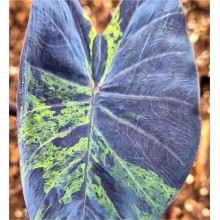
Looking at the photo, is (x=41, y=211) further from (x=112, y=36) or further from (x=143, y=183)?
(x=112, y=36)

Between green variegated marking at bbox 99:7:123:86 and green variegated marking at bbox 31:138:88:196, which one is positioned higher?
green variegated marking at bbox 99:7:123:86

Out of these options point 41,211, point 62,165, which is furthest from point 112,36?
point 41,211

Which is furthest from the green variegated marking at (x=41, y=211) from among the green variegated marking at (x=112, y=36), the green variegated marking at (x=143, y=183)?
the green variegated marking at (x=112, y=36)

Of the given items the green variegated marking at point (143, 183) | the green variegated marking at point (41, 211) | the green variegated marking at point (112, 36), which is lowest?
the green variegated marking at point (41, 211)

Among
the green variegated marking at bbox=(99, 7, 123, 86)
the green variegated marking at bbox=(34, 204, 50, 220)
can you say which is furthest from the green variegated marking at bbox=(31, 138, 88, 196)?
the green variegated marking at bbox=(99, 7, 123, 86)

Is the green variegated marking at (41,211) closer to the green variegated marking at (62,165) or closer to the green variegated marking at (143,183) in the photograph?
the green variegated marking at (62,165)

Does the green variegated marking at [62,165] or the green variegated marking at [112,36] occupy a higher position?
the green variegated marking at [112,36]

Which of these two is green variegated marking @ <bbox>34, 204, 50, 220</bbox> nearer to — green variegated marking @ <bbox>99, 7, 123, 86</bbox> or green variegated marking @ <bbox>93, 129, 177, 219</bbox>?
green variegated marking @ <bbox>93, 129, 177, 219</bbox>
